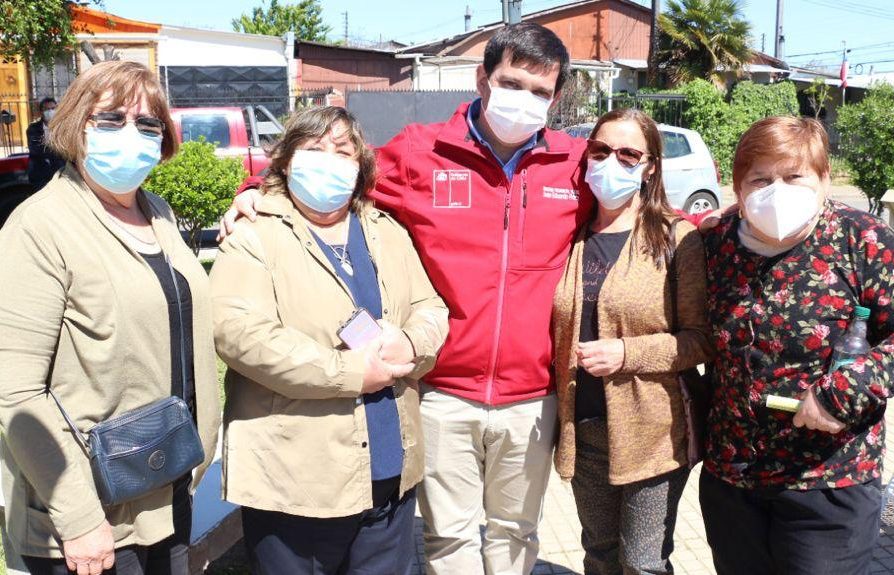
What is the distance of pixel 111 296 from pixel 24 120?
21636mm

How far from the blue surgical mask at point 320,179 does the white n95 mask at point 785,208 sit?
1.29 metres

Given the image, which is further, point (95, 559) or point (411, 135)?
point (411, 135)

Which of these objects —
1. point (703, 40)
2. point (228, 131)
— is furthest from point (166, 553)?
point (703, 40)

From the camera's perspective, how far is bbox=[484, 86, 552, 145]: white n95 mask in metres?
2.85

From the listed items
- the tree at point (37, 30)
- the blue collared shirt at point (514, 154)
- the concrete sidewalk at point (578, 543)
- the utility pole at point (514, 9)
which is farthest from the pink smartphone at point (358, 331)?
the tree at point (37, 30)

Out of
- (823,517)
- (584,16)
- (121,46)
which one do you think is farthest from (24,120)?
(584,16)

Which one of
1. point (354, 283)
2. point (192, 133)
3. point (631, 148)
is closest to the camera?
point (354, 283)

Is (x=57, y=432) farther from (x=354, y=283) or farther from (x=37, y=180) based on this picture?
(x=37, y=180)

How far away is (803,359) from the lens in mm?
2320

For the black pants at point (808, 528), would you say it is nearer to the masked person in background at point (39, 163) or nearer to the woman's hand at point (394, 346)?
the woman's hand at point (394, 346)

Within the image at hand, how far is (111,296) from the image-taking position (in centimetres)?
211

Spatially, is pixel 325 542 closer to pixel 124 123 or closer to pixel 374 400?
pixel 374 400

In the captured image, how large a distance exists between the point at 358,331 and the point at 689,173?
39.4 feet

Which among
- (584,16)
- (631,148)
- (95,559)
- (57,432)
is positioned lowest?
(95,559)
